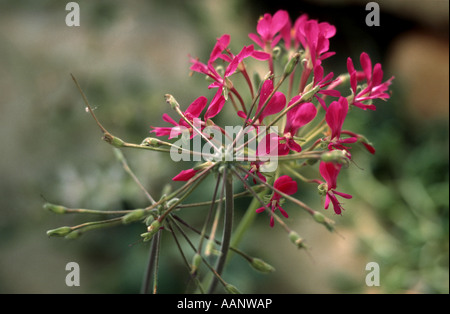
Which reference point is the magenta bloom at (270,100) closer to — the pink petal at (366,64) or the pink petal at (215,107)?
the pink petal at (215,107)

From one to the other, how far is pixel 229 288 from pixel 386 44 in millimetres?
2526

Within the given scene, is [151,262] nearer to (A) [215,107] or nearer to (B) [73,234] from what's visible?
(B) [73,234]

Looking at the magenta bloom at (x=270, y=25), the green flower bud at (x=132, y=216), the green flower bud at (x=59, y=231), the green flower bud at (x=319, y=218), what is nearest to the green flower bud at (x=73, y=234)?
the green flower bud at (x=59, y=231)

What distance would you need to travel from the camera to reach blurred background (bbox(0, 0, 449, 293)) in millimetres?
1696

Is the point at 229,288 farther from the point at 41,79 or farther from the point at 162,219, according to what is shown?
the point at 41,79

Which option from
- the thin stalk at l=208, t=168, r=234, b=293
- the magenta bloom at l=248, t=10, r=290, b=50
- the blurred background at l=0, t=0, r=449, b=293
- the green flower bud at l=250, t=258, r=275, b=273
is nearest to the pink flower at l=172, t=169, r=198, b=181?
the thin stalk at l=208, t=168, r=234, b=293

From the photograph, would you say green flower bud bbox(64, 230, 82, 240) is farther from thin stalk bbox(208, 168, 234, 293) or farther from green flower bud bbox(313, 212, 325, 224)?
green flower bud bbox(313, 212, 325, 224)

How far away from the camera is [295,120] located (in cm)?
74

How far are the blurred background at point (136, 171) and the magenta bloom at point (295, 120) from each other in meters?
0.93

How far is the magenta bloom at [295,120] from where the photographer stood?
0.72m

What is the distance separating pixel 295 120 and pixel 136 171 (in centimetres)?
107

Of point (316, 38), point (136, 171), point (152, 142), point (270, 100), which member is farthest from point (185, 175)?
point (136, 171)

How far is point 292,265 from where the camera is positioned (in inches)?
75.2
